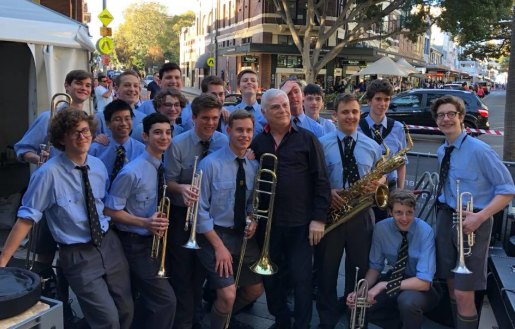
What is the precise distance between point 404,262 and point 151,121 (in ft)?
7.50

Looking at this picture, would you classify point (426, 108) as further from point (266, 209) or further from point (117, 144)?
point (117, 144)

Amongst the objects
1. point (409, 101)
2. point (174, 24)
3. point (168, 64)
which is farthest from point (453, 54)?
point (168, 64)

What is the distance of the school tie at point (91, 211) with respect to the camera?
328cm

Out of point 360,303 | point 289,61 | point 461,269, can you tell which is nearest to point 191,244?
point 360,303

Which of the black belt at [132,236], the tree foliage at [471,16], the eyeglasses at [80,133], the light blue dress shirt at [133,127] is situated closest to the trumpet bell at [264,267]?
the black belt at [132,236]

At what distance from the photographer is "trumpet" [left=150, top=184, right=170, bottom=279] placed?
351cm

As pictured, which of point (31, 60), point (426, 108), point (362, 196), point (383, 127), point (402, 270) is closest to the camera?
point (402, 270)

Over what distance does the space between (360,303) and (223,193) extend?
1.35m

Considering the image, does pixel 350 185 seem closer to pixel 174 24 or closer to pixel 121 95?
pixel 121 95

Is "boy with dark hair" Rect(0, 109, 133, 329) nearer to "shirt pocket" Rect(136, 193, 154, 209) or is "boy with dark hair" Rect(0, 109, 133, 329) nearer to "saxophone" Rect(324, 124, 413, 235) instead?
"shirt pocket" Rect(136, 193, 154, 209)

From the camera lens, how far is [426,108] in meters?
16.5

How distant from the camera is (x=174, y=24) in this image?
80.4 m

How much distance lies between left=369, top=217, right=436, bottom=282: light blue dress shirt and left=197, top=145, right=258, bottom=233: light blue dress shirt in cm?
113

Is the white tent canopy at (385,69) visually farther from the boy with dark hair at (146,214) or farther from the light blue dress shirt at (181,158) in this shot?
the boy with dark hair at (146,214)
